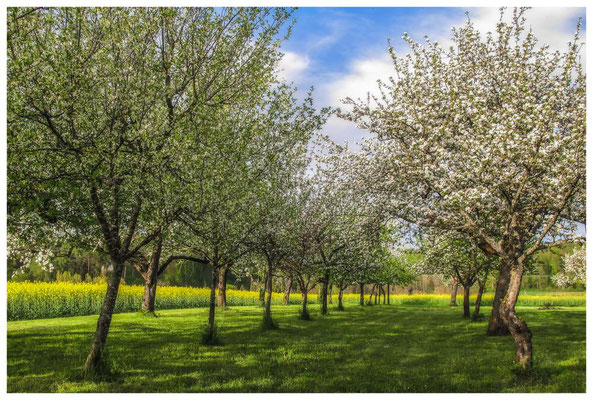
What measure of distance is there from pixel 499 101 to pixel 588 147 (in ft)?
18.5

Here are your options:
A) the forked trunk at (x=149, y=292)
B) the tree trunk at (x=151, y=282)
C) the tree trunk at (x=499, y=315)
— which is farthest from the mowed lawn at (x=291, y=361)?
the forked trunk at (x=149, y=292)

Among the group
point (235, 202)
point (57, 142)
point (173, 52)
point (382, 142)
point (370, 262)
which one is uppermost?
point (173, 52)

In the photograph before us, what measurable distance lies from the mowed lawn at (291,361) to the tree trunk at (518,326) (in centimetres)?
47

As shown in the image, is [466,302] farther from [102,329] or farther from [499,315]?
[102,329]

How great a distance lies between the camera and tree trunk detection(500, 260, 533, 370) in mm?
12438

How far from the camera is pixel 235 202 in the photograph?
16.9 meters

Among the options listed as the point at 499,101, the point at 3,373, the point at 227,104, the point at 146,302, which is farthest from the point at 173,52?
the point at 146,302

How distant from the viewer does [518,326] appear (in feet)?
41.7

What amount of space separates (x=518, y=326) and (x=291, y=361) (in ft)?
21.8

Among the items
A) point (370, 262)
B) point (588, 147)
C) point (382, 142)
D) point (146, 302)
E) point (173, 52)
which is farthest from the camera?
point (370, 262)

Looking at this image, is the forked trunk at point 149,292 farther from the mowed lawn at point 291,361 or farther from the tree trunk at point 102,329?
the tree trunk at point 102,329

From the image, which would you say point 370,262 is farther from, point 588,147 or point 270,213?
point 588,147

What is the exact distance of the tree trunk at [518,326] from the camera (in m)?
12.4

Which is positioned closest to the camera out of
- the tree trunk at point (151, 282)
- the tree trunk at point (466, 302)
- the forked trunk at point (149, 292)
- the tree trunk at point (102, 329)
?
the tree trunk at point (102, 329)
